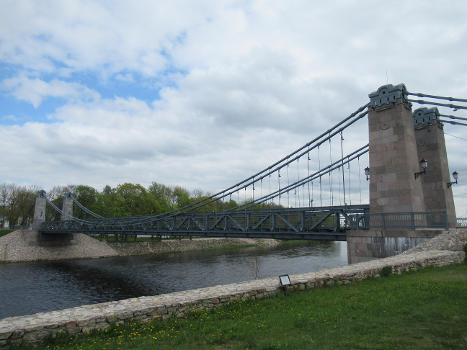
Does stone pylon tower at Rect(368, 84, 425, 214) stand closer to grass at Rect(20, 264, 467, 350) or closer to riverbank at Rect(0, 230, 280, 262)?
grass at Rect(20, 264, 467, 350)

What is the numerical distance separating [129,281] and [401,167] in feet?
76.6

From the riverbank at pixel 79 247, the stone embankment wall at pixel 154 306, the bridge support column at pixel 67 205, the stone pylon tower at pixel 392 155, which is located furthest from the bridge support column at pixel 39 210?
the stone pylon tower at pixel 392 155

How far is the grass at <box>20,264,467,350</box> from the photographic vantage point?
18.1 ft

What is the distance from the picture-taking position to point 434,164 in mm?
19125

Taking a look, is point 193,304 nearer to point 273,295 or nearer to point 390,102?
point 273,295

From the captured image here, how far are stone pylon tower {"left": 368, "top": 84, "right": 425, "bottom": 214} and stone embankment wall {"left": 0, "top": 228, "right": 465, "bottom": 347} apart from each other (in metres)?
5.54

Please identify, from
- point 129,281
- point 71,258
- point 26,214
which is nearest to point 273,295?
point 129,281

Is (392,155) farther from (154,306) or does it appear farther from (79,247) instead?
(79,247)

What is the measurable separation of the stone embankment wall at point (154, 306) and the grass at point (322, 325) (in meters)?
0.21

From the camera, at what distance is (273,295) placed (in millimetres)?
8984

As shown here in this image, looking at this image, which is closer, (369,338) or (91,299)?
(369,338)

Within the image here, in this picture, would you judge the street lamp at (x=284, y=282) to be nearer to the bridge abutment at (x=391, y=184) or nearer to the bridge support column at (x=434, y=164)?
the bridge abutment at (x=391, y=184)

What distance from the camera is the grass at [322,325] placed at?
553cm

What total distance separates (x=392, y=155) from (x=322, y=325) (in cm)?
1256
